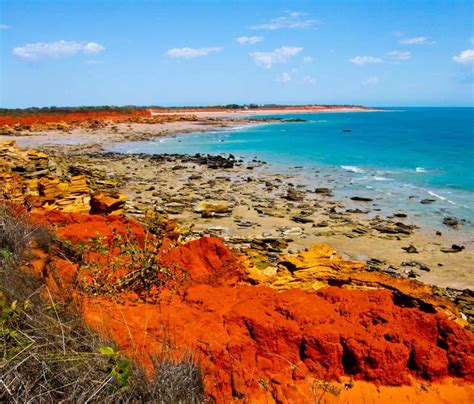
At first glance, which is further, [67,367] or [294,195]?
[294,195]

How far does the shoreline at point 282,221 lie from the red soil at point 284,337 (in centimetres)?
318

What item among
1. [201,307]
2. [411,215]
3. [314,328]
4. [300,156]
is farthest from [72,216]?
[300,156]

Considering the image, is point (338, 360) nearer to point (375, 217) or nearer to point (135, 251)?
point (135, 251)

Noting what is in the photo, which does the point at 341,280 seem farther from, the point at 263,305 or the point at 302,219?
the point at 302,219

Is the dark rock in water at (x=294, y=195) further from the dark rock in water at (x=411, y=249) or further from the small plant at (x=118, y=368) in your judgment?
the small plant at (x=118, y=368)

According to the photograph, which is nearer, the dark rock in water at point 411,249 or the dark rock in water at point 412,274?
the dark rock in water at point 412,274

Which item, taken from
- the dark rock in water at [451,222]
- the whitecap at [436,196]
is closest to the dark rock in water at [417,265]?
the dark rock in water at [451,222]

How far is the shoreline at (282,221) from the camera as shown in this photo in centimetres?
1380

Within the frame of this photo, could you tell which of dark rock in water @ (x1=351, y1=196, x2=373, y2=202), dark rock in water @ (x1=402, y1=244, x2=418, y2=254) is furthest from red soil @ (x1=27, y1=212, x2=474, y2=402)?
dark rock in water @ (x1=351, y1=196, x2=373, y2=202)

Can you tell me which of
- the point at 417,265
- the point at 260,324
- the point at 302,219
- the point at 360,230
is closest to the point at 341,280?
the point at 260,324

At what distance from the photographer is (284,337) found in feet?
18.6

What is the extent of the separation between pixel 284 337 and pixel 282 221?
12.7 m

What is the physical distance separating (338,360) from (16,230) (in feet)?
17.2

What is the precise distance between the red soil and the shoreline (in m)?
3.18
